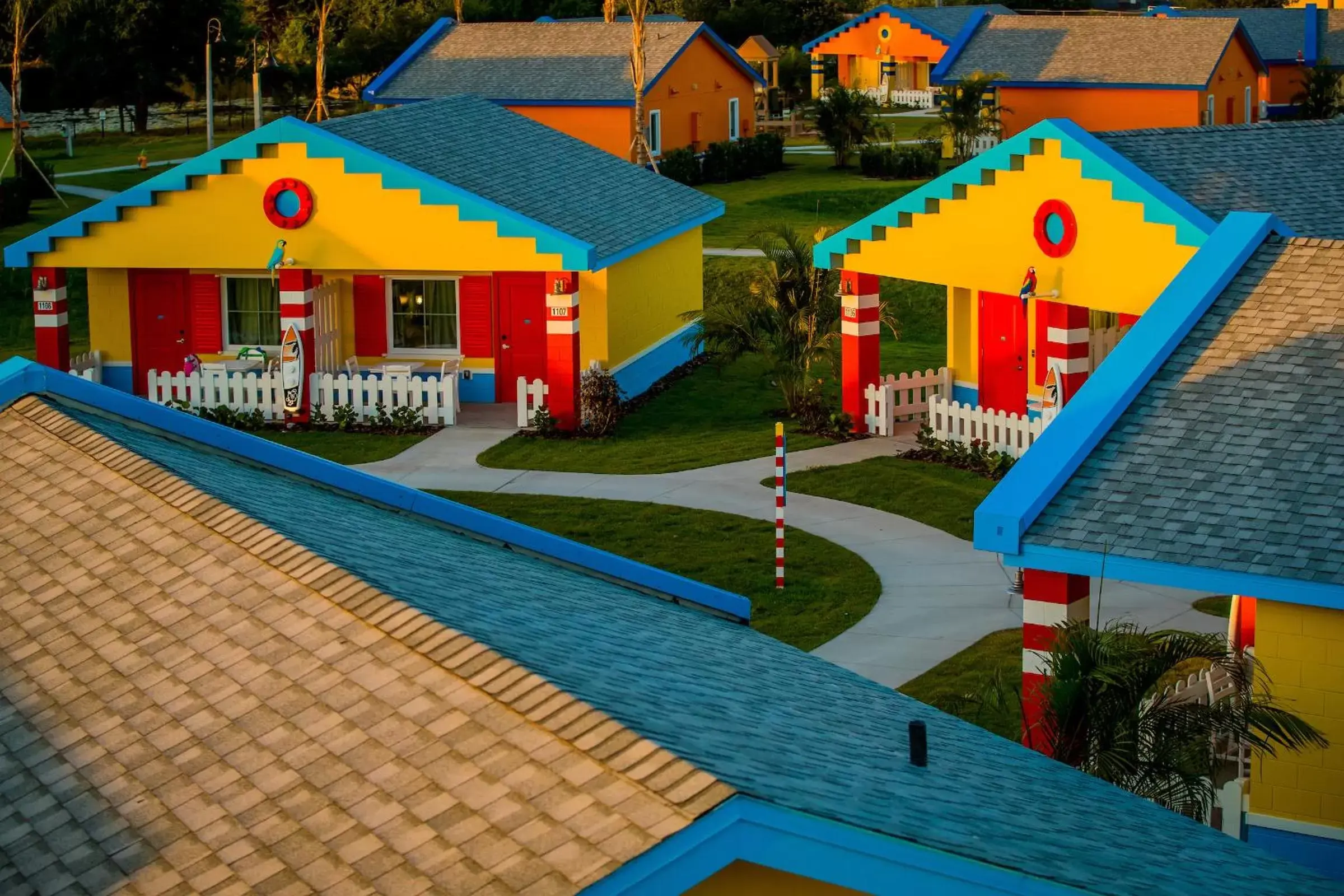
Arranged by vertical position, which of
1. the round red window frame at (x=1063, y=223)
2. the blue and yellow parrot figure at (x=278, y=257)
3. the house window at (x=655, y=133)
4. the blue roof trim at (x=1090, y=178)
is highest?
the house window at (x=655, y=133)

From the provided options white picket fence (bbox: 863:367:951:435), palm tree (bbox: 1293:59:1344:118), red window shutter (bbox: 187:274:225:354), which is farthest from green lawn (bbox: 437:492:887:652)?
palm tree (bbox: 1293:59:1344:118)

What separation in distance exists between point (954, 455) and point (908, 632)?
291 inches

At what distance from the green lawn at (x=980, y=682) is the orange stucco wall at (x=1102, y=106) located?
39891 millimetres

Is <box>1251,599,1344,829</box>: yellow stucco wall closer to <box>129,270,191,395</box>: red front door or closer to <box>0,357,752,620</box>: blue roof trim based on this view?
<box>0,357,752,620</box>: blue roof trim

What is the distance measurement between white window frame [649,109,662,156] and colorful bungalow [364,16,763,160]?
32 mm

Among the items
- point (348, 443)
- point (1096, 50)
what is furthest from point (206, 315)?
point (1096, 50)

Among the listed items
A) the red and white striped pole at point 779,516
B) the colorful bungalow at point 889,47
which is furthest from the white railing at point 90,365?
the colorful bungalow at point 889,47

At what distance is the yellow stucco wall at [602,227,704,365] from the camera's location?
2988cm

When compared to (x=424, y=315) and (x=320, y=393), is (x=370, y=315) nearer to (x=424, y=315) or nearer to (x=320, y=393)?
(x=424, y=315)

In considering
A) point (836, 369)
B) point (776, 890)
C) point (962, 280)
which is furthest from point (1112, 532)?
point (836, 369)

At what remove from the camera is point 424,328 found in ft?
98.5

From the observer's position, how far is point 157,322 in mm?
30109

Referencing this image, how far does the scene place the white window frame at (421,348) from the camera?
1160 inches

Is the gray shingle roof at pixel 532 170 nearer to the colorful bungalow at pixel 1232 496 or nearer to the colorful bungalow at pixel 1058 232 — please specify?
the colorful bungalow at pixel 1058 232
